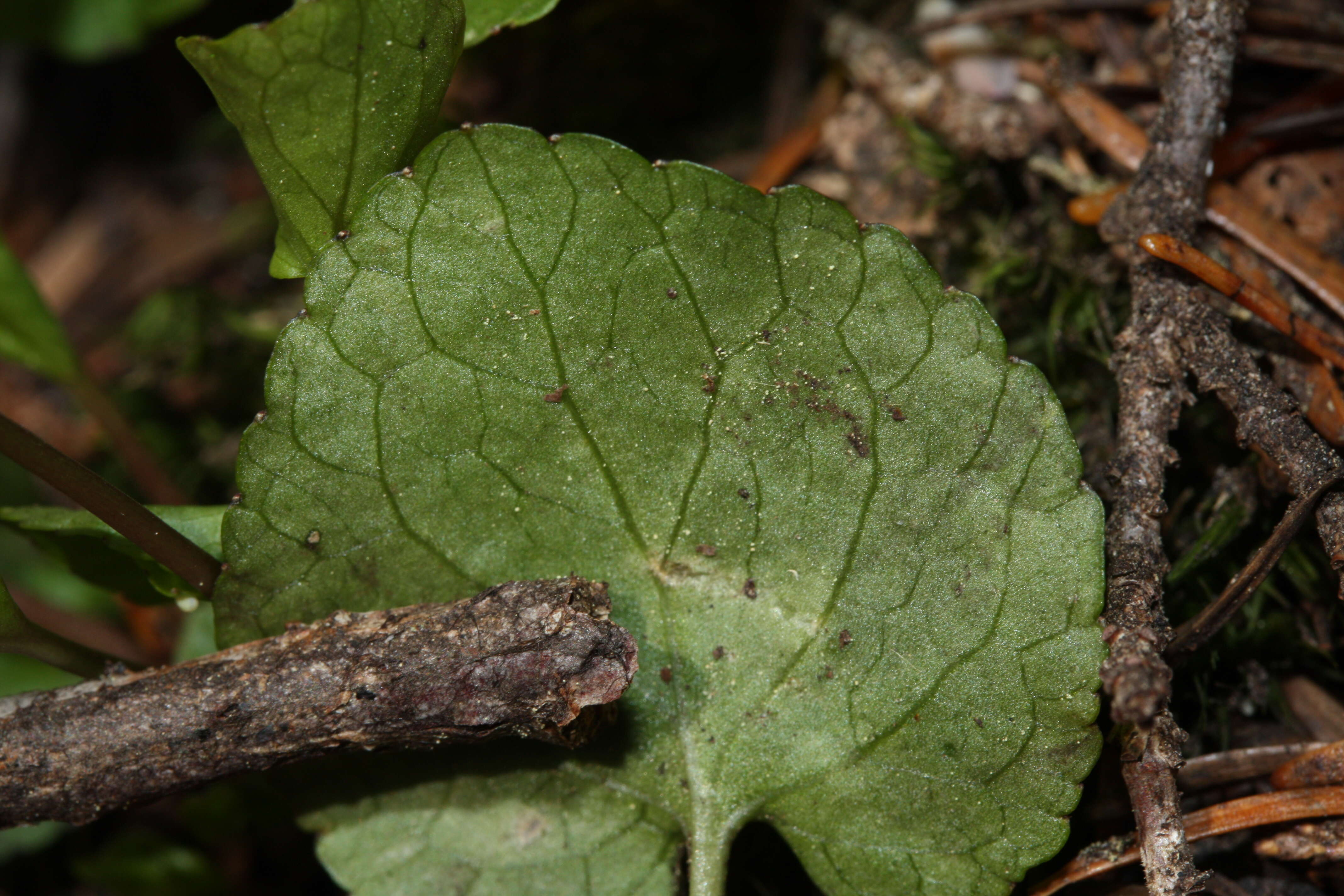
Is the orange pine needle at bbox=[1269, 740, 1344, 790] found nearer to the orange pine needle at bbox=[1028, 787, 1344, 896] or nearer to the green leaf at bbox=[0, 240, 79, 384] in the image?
the orange pine needle at bbox=[1028, 787, 1344, 896]

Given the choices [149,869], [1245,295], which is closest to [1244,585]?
[1245,295]

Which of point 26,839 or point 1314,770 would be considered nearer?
point 1314,770

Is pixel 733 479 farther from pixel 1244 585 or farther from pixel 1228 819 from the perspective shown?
pixel 1228 819

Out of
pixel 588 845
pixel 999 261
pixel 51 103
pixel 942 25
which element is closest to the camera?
pixel 588 845

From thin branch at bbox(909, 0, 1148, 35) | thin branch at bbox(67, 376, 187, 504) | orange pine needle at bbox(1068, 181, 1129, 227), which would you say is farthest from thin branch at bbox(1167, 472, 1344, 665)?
thin branch at bbox(67, 376, 187, 504)

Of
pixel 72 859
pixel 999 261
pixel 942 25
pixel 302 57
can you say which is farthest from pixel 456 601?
pixel 942 25

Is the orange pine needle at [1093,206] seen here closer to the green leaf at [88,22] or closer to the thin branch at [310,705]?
the thin branch at [310,705]

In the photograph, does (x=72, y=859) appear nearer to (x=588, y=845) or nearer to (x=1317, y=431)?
(x=588, y=845)
